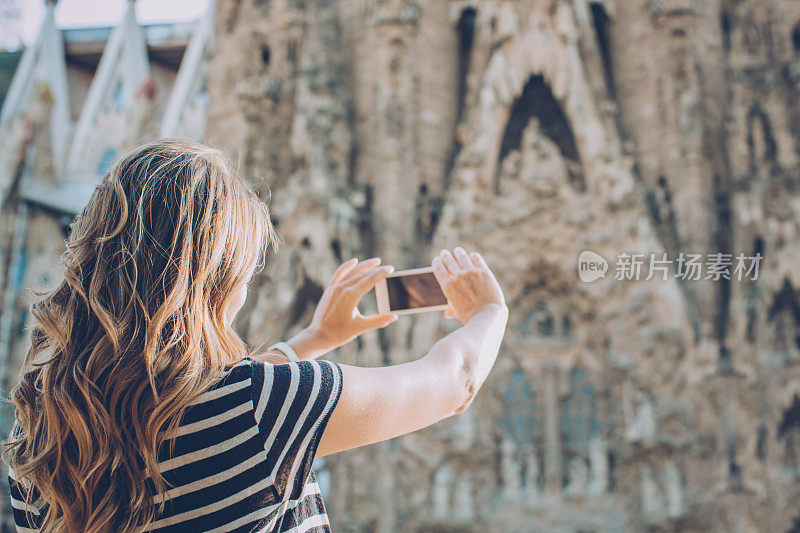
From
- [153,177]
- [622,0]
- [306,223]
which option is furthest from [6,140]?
[153,177]

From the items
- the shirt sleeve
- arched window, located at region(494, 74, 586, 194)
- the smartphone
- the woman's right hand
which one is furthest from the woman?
arched window, located at region(494, 74, 586, 194)

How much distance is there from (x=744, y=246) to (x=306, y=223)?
431 centimetres

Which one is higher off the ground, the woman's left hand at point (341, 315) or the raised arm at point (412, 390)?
the woman's left hand at point (341, 315)

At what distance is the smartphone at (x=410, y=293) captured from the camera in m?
1.19

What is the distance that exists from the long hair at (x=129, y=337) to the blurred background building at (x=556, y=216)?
19.1ft

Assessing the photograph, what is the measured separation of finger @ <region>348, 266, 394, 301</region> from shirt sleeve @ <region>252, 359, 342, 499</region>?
38cm

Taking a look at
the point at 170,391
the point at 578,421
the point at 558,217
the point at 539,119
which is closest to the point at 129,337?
the point at 170,391

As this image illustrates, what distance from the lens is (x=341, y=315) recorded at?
125cm

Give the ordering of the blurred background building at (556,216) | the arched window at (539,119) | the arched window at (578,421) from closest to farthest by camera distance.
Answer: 1. the blurred background building at (556,216)
2. the arched window at (578,421)
3. the arched window at (539,119)

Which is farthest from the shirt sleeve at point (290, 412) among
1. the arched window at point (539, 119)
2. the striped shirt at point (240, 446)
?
the arched window at point (539, 119)

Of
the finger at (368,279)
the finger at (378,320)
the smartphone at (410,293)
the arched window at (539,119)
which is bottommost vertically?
the finger at (378,320)

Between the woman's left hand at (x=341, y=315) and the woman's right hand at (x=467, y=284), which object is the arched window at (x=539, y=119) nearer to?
the woman's left hand at (x=341, y=315)

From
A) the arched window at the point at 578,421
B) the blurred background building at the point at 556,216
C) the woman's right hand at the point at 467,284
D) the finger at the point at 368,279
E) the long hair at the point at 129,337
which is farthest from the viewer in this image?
the arched window at the point at 578,421

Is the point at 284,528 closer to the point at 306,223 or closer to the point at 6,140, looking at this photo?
the point at 306,223
